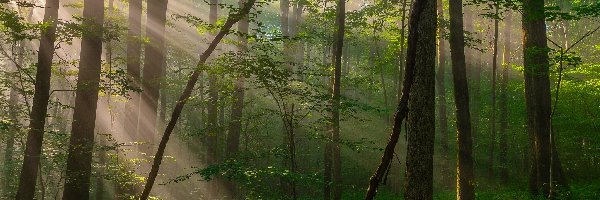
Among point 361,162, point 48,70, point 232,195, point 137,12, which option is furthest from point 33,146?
point 361,162

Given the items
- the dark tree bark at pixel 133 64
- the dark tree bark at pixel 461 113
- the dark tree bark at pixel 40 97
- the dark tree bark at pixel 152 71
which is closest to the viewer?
the dark tree bark at pixel 40 97

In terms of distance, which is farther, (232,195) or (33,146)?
(232,195)

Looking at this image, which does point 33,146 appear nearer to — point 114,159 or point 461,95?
point 114,159

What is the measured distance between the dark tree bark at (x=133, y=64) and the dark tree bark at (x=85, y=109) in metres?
1.01

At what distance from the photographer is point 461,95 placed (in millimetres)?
11336

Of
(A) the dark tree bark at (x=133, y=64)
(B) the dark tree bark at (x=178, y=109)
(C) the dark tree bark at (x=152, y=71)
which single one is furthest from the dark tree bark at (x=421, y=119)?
(A) the dark tree bark at (x=133, y=64)

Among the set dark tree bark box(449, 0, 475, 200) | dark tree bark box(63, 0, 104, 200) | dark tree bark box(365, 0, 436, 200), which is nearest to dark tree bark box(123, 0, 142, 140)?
dark tree bark box(63, 0, 104, 200)

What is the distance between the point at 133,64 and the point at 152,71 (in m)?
0.91

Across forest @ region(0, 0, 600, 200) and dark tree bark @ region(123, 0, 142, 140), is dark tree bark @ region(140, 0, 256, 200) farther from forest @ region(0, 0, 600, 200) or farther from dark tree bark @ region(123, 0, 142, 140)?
dark tree bark @ region(123, 0, 142, 140)

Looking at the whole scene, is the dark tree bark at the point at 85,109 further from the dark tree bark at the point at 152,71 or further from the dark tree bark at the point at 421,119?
the dark tree bark at the point at 421,119

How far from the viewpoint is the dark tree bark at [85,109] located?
9.52 m

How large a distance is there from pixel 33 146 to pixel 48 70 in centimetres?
180

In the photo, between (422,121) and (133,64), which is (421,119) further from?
(133,64)

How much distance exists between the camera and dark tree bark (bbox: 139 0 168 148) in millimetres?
11023
